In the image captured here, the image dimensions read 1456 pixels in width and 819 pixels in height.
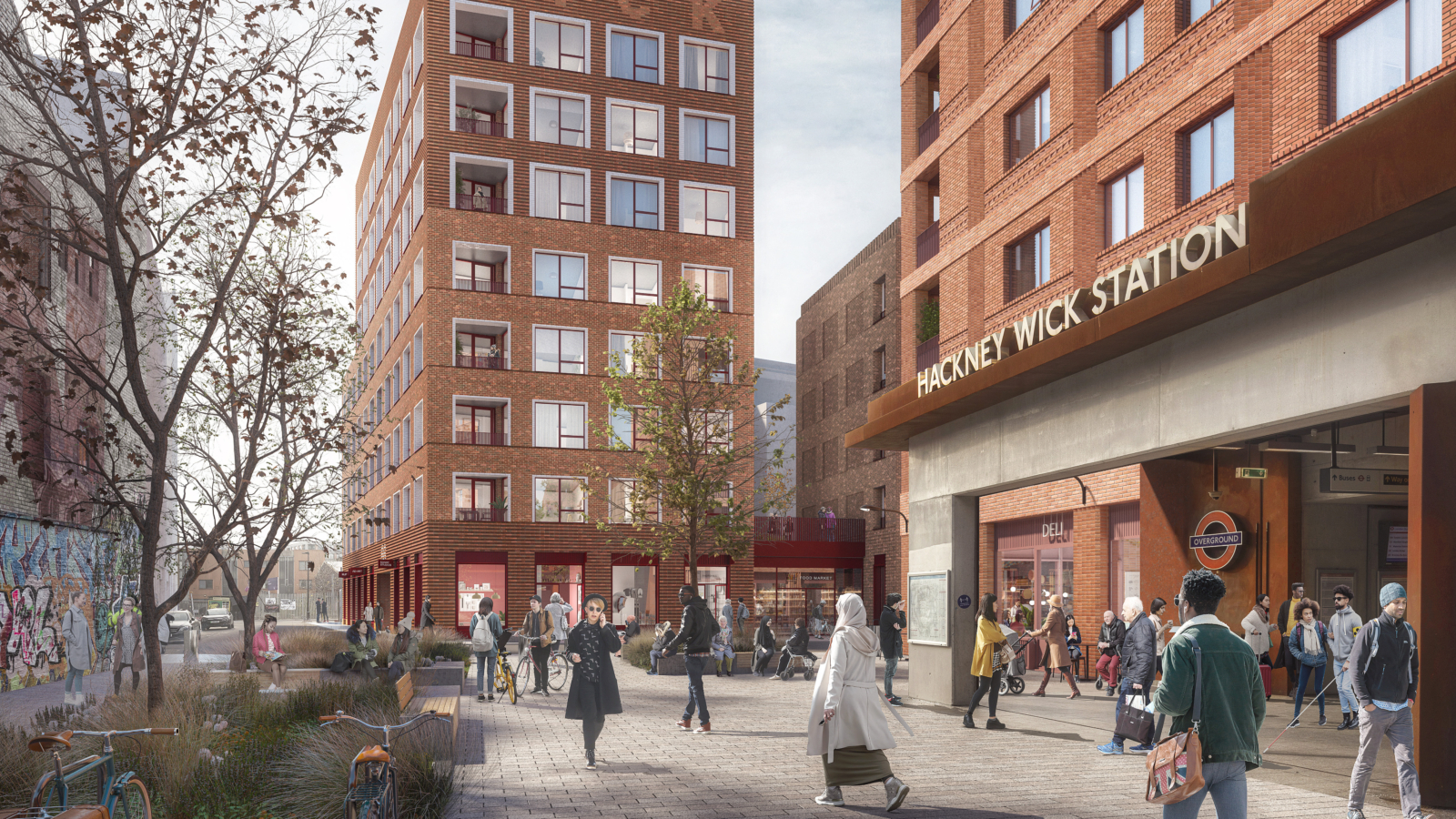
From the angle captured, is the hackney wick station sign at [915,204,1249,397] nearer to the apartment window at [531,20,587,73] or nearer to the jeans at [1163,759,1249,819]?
the jeans at [1163,759,1249,819]

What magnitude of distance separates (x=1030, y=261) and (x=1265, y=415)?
37.1ft

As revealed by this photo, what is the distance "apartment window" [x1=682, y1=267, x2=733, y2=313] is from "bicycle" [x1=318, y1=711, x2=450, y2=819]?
41.5 metres

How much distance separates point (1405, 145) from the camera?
9117 millimetres

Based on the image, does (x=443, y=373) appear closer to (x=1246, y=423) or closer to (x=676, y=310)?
(x=676, y=310)

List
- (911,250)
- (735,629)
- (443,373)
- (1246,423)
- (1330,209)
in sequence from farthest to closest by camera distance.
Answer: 1. (443,373)
2. (735,629)
3. (911,250)
4. (1246,423)
5. (1330,209)

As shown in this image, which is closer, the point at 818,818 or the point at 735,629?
the point at 818,818

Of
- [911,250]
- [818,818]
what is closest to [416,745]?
[818,818]

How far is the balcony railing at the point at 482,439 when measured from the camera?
46438mm

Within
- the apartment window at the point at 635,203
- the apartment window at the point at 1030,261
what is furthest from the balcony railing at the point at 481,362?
the apartment window at the point at 1030,261

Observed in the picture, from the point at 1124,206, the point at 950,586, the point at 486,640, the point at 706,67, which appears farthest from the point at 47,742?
the point at 706,67

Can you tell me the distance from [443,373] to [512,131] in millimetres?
9973

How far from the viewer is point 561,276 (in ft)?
157

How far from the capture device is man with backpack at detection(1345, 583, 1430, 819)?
9188 mm

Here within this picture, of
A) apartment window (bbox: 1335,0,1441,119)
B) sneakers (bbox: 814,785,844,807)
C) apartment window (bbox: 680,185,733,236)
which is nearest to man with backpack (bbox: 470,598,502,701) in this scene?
sneakers (bbox: 814,785,844,807)
